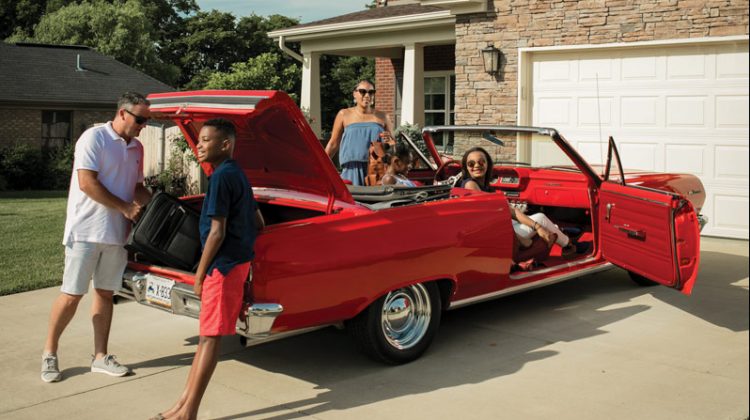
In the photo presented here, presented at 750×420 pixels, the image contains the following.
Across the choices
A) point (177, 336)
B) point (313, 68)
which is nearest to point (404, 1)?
point (313, 68)

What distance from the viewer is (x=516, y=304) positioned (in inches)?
279

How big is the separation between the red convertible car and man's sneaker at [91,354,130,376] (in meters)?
0.43

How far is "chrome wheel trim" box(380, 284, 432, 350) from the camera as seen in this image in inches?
210

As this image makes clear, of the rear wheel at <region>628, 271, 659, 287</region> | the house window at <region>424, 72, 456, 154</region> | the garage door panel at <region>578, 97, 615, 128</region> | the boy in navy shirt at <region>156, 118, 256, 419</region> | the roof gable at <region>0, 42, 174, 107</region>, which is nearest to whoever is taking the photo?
the boy in navy shirt at <region>156, 118, 256, 419</region>

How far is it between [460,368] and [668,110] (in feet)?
21.9

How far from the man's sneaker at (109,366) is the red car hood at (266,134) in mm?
1352

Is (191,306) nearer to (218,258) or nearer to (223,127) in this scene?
(218,258)

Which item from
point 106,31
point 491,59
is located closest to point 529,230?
point 491,59

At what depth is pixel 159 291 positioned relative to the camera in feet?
16.7

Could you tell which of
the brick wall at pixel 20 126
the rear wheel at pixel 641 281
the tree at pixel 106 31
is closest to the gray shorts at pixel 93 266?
the rear wheel at pixel 641 281

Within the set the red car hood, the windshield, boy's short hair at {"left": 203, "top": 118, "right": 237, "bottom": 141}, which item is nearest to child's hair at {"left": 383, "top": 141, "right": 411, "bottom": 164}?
the windshield

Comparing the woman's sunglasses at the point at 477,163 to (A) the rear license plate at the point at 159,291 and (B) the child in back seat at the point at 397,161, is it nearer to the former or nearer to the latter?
(B) the child in back seat at the point at 397,161

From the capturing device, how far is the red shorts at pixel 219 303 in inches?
172

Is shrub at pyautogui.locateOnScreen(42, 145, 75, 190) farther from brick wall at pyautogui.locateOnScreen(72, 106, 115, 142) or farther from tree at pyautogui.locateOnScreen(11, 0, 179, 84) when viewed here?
tree at pyautogui.locateOnScreen(11, 0, 179, 84)
